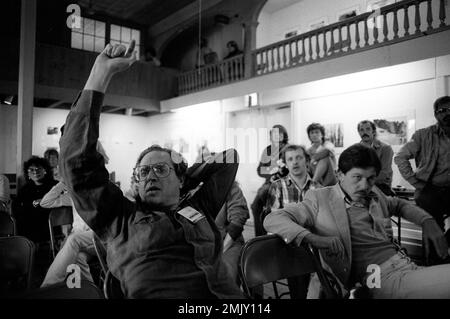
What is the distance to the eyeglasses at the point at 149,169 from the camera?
3.73ft

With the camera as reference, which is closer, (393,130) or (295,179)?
(295,179)

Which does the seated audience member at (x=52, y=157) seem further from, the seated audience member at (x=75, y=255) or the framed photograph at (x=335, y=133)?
the framed photograph at (x=335, y=133)

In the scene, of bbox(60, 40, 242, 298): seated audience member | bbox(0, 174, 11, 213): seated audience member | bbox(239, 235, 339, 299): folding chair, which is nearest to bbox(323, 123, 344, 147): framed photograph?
bbox(239, 235, 339, 299): folding chair

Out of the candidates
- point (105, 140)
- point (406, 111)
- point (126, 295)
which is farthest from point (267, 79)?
→ point (126, 295)

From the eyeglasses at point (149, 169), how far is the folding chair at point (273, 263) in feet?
1.34

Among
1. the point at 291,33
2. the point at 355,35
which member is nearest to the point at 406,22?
the point at 355,35

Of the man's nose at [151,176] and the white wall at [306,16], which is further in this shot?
the white wall at [306,16]

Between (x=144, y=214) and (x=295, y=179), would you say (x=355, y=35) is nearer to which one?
(x=295, y=179)

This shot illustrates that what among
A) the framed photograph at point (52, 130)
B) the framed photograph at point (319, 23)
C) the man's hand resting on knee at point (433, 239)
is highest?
the framed photograph at point (319, 23)

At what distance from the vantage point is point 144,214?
3.55 feet

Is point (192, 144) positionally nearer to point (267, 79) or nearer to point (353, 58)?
point (353, 58)

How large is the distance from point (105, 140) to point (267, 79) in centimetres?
408

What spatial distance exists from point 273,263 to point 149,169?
0.60 meters

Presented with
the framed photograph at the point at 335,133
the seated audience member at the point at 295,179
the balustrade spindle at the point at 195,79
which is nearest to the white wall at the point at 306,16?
the framed photograph at the point at 335,133
